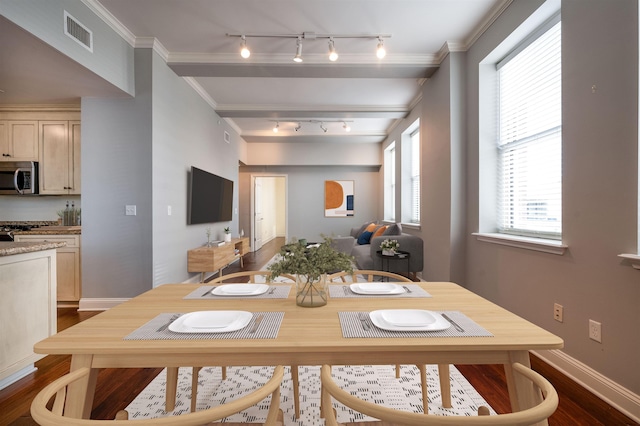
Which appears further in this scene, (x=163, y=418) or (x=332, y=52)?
(x=332, y=52)

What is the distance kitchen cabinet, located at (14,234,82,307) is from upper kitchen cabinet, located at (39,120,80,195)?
28.4 inches

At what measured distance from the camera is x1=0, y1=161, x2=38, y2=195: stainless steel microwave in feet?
12.2

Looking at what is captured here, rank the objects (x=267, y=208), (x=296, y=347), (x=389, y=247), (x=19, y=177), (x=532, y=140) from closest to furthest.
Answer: (x=296, y=347)
(x=532, y=140)
(x=19, y=177)
(x=389, y=247)
(x=267, y=208)

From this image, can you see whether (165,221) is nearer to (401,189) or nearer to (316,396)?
(316,396)

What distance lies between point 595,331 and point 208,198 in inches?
176

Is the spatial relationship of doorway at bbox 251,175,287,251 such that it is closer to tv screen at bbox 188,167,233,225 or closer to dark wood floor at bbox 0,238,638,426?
tv screen at bbox 188,167,233,225

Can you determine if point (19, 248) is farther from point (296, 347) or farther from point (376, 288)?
point (376, 288)

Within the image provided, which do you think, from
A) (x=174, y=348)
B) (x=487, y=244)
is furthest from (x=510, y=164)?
(x=174, y=348)

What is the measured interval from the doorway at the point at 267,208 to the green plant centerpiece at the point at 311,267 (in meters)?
6.65

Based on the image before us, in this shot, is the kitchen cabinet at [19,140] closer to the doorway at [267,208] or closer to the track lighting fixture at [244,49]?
the track lighting fixture at [244,49]

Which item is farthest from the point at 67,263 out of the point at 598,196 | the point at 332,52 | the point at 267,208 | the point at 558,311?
the point at 267,208

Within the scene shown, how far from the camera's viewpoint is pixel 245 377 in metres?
1.95

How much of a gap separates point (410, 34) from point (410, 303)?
288 centimetres

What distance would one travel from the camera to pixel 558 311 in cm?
204
